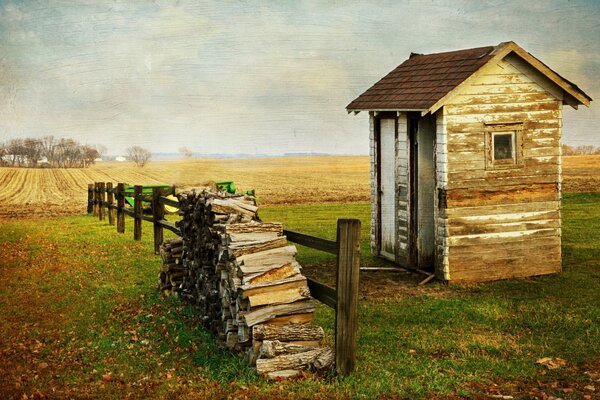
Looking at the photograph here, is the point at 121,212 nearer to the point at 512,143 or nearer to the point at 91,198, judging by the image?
the point at 91,198

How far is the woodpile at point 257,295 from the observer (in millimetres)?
8070

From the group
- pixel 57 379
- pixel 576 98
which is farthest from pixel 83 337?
pixel 576 98

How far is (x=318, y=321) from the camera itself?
11.1 meters

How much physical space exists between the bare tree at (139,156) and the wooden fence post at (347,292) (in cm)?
6025

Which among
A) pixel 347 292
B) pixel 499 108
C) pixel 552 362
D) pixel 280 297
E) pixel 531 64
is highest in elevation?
pixel 531 64

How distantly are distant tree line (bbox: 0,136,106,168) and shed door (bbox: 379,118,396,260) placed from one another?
46881 millimetres

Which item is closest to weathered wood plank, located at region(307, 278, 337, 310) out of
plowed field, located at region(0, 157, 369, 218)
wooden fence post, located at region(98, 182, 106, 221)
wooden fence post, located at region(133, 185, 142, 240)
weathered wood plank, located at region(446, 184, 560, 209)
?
weathered wood plank, located at region(446, 184, 560, 209)

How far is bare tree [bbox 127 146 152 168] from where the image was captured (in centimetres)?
6650

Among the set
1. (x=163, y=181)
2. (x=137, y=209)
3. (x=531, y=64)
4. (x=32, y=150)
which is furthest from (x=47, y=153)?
(x=531, y=64)

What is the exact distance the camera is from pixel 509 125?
14500 mm

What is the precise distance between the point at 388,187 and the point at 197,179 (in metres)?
9.40

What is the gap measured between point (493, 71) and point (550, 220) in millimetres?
3334

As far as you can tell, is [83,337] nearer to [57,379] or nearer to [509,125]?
[57,379]

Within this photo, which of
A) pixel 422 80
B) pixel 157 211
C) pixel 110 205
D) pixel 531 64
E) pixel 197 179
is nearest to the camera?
pixel 531 64
